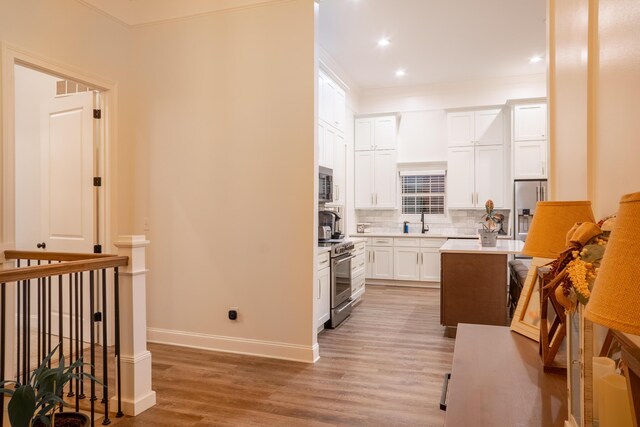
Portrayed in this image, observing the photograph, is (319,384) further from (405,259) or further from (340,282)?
(405,259)

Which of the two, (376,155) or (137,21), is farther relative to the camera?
(376,155)

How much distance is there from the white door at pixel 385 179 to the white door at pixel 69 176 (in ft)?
16.0

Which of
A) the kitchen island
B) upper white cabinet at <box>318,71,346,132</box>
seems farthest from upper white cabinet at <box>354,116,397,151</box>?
the kitchen island

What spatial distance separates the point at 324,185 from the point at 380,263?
2821 mm

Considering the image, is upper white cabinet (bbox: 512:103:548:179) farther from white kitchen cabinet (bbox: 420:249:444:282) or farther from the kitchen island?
the kitchen island

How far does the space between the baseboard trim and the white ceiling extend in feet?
11.9

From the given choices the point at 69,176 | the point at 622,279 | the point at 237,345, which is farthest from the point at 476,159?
the point at 622,279

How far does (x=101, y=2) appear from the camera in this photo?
3.81 m

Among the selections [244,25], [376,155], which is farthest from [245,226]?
[376,155]

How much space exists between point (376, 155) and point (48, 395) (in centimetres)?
649

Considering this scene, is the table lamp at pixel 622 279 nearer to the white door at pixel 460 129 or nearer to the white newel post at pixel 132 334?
the white newel post at pixel 132 334

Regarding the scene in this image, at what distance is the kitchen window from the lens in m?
7.59

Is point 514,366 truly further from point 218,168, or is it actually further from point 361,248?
point 361,248

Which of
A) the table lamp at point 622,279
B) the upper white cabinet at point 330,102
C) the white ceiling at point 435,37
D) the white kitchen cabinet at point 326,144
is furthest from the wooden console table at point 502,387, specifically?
the white ceiling at point 435,37
